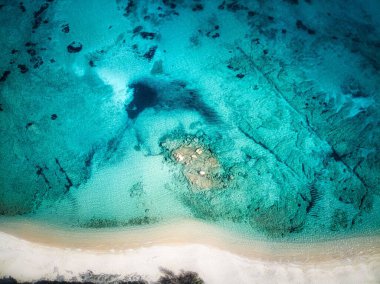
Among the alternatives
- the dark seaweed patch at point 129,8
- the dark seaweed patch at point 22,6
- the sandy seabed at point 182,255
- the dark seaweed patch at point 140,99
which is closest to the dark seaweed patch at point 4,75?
the dark seaweed patch at point 22,6

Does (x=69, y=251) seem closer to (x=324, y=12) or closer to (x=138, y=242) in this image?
(x=138, y=242)

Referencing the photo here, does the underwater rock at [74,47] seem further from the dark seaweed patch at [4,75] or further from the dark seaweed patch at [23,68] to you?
the dark seaweed patch at [4,75]

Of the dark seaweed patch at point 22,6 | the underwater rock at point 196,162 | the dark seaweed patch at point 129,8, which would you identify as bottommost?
the underwater rock at point 196,162

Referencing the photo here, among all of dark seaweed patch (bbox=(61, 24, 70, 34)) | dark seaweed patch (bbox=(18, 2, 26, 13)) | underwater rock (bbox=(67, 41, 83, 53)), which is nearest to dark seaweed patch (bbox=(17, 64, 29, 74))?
underwater rock (bbox=(67, 41, 83, 53))

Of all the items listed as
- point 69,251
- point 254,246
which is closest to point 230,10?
point 254,246

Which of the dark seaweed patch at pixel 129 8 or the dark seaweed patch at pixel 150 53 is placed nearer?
the dark seaweed patch at pixel 150 53

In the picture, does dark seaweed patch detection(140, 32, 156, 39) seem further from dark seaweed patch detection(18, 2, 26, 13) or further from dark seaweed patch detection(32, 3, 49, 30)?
dark seaweed patch detection(18, 2, 26, 13)


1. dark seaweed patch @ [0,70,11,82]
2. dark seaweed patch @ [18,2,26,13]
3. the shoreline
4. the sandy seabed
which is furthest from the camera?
dark seaweed patch @ [18,2,26,13]
